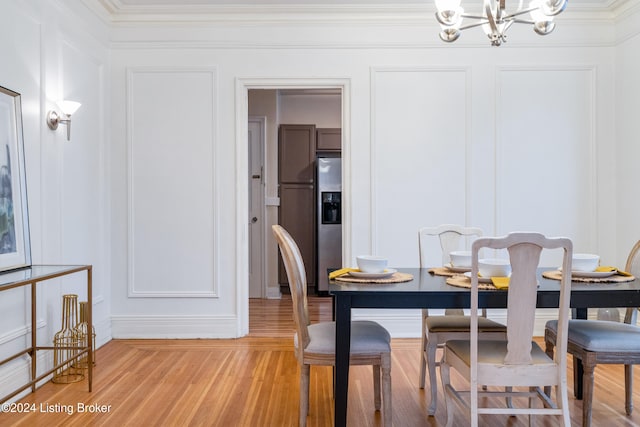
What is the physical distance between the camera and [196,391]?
2.85 metres

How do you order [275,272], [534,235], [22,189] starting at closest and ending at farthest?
1. [534,235]
2. [22,189]
3. [275,272]

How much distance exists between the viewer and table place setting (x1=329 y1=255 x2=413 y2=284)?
2338 millimetres

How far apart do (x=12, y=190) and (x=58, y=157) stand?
0.61 m

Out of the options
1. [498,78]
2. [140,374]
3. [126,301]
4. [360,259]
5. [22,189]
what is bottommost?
[140,374]

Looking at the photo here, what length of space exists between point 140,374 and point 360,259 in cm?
174

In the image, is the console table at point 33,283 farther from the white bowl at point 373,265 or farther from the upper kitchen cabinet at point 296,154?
the upper kitchen cabinet at point 296,154

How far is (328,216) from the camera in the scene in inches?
233

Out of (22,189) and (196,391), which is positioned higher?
(22,189)

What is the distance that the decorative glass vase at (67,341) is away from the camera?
3049mm

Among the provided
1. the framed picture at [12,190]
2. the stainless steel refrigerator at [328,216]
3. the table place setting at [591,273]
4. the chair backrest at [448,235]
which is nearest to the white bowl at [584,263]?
the table place setting at [591,273]

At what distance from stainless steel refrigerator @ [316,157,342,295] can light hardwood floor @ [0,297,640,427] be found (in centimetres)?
209

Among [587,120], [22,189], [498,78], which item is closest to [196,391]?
[22,189]

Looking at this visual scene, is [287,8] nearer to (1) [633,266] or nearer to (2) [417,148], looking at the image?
(2) [417,148]

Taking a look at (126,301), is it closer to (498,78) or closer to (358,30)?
(358,30)
